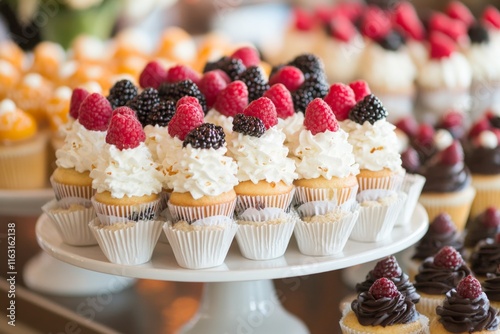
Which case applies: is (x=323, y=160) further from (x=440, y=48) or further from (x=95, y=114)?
(x=440, y=48)

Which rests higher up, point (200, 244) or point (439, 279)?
point (200, 244)

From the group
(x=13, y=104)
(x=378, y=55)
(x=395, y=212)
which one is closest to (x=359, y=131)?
(x=395, y=212)

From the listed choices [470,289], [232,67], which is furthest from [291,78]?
[470,289]

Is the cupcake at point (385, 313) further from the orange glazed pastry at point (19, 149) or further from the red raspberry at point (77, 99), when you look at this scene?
the orange glazed pastry at point (19, 149)

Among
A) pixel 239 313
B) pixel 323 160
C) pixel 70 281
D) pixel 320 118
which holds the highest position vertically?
pixel 320 118

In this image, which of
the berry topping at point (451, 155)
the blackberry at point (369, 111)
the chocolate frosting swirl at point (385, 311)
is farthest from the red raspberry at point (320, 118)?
the berry topping at point (451, 155)

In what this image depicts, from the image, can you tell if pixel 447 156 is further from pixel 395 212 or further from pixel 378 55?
pixel 378 55

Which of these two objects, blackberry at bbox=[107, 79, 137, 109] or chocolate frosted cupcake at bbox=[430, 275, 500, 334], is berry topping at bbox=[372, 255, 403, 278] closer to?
chocolate frosted cupcake at bbox=[430, 275, 500, 334]
